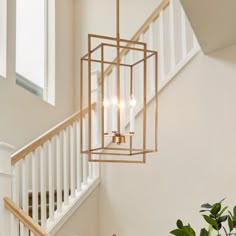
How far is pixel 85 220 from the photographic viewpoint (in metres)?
5.66

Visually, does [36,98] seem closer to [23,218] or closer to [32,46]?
[32,46]

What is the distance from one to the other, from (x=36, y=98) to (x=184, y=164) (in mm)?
2266

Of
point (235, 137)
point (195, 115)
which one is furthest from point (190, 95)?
point (235, 137)

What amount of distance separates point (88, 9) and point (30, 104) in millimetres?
1984

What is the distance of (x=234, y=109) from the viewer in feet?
16.9

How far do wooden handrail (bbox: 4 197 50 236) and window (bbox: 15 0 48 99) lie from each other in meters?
2.54

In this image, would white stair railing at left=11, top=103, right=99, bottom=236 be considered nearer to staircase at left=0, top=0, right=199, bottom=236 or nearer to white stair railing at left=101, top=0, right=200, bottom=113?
staircase at left=0, top=0, right=199, bottom=236

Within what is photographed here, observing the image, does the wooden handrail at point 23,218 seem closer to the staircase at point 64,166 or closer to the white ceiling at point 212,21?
the staircase at point 64,166

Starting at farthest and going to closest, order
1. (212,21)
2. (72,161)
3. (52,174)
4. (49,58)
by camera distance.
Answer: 1. (49,58)
2. (72,161)
3. (52,174)
4. (212,21)

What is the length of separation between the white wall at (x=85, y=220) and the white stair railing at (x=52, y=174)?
149 mm

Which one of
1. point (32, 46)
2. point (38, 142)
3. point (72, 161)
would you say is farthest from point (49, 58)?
point (38, 142)

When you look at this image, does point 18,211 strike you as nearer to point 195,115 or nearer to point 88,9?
point 195,115

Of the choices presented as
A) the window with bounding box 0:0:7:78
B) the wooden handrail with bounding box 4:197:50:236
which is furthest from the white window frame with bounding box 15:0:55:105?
the wooden handrail with bounding box 4:197:50:236

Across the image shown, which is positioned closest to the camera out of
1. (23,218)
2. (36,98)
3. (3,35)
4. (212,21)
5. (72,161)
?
(23,218)
